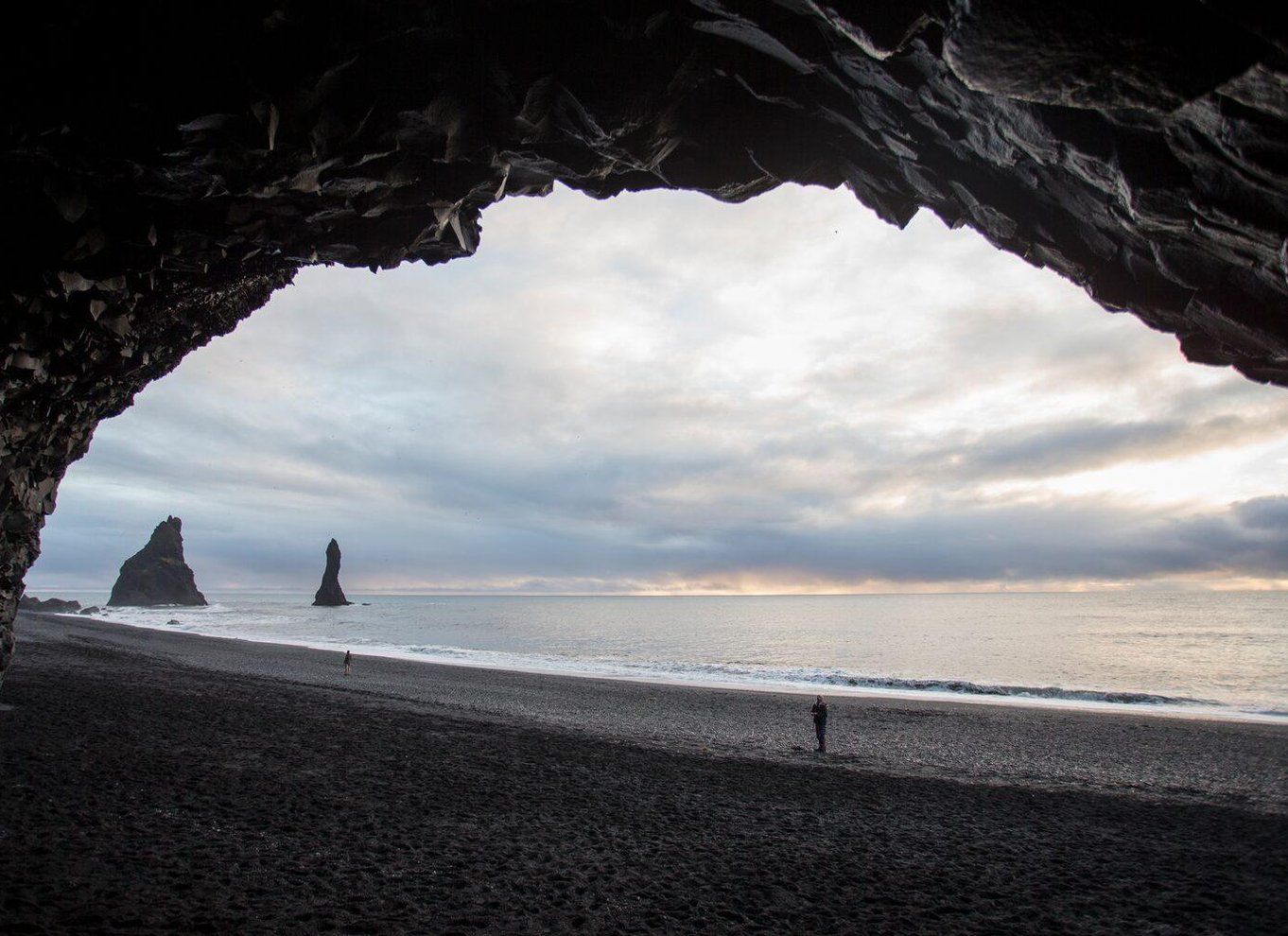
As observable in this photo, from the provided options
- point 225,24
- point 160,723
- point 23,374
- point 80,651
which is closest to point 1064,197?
point 225,24

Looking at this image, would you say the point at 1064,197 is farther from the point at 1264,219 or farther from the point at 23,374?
the point at 23,374

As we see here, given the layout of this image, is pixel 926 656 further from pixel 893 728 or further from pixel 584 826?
pixel 584 826

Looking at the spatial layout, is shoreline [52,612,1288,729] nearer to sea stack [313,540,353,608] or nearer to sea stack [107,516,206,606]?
sea stack [107,516,206,606]

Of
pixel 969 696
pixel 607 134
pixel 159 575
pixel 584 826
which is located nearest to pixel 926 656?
pixel 969 696

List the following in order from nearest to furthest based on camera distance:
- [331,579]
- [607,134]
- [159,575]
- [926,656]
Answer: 1. [607,134]
2. [926,656]
3. [159,575]
4. [331,579]

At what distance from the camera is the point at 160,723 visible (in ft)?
53.3

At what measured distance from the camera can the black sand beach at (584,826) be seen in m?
7.59

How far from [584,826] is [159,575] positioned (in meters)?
171

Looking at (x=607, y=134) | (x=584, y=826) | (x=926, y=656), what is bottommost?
(x=926, y=656)

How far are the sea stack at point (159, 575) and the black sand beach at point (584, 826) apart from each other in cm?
15057

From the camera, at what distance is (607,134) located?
33.6ft

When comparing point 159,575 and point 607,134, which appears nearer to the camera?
point 607,134

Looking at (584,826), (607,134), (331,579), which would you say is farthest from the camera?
(331,579)

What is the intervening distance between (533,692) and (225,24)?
29.0 metres
